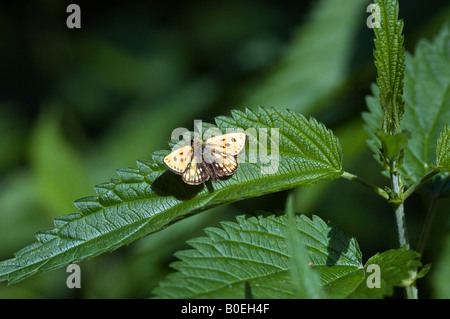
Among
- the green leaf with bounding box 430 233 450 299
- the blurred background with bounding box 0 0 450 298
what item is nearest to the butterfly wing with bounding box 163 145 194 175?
the blurred background with bounding box 0 0 450 298

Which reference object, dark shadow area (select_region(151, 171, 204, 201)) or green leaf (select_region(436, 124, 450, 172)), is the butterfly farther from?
green leaf (select_region(436, 124, 450, 172))

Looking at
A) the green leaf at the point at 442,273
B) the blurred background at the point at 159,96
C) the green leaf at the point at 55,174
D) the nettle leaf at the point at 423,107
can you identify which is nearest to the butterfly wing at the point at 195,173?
the nettle leaf at the point at 423,107

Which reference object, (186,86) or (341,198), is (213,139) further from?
(186,86)

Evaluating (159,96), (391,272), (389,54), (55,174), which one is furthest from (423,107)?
(159,96)

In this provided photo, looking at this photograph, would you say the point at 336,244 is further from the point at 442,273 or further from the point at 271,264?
the point at 442,273

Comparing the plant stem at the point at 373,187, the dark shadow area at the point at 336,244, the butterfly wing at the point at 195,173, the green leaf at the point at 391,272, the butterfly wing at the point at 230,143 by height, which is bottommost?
the green leaf at the point at 391,272

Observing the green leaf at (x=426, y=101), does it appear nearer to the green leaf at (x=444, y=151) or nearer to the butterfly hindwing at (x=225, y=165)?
the green leaf at (x=444, y=151)
